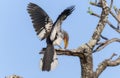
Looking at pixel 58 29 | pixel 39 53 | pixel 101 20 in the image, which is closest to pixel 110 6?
pixel 101 20

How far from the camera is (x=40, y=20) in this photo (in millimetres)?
8086

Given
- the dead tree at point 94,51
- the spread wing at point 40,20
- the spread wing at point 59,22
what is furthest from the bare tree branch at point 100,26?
the spread wing at point 40,20

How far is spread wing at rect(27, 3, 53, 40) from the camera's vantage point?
767 centimetres

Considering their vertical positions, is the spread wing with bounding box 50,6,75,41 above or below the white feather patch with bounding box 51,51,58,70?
above

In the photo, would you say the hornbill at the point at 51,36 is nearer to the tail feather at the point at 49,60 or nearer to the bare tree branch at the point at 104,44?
the tail feather at the point at 49,60

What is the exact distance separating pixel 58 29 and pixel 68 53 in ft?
1.98

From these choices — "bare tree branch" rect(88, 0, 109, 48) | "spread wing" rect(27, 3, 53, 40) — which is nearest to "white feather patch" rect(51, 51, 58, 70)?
"spread wing" rect(27, 3, 53, 40)

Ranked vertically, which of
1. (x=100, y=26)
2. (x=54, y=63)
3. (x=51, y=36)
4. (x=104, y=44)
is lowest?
(x=54, y=63)

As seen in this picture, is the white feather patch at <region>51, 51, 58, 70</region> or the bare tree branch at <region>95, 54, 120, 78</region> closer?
the bare tree branch at <region>95, 54, 120, 78</region>

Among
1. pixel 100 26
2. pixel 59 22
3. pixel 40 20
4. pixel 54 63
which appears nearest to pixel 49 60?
pixel 54 63

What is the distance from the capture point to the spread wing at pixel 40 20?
767 centimetres

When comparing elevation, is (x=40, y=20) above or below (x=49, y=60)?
above

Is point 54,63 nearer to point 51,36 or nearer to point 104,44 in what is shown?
point 51,36

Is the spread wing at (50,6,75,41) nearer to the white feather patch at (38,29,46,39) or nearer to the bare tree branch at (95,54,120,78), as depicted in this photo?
the white feather patch at (38,29,46,39)
